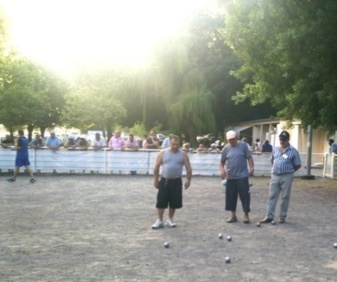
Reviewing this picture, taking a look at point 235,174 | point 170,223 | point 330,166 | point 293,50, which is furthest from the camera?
point 330,166

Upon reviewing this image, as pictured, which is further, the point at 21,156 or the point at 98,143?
the point at 98,143

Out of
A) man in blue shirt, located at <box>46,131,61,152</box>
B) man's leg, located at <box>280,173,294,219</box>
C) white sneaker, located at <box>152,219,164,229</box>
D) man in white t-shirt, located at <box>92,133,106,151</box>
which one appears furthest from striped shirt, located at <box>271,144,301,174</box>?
man in blue shirt, located at <box>46,131,61,152</box>

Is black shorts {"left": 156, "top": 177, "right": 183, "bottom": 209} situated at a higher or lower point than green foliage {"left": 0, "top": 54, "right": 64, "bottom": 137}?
lower

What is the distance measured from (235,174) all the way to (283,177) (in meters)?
0.95

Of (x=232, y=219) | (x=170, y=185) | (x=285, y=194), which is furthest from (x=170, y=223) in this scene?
(x=285, y=194)

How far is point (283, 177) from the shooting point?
11.1 metres

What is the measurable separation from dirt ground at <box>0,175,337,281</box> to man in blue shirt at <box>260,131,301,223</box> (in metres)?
0.35

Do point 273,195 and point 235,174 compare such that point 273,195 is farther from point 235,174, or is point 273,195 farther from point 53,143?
point 53,143

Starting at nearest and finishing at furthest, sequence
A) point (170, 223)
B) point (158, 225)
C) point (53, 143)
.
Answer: point (158, 225) < point (170, 223) < point (53, 143)

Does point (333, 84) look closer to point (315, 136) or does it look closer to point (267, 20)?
point (267, 20)

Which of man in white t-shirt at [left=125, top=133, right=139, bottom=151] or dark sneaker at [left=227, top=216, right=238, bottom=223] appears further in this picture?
man in white t-shirt at [left=125, top=133, right=139, bottom=151]

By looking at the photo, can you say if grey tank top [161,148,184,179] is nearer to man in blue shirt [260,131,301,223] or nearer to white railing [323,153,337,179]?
man in blue shirt [260,131,301,223]

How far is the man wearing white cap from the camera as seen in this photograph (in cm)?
1110

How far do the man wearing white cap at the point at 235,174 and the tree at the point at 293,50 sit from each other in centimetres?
535
